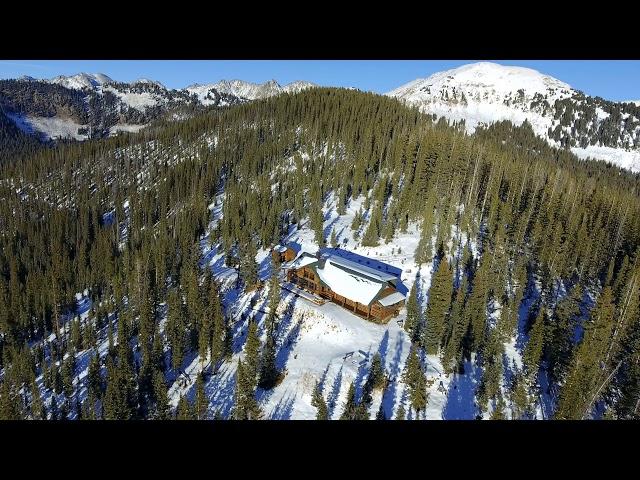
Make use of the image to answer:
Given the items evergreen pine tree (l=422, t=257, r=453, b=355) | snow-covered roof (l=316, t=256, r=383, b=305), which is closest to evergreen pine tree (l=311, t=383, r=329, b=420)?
evergreen pine tree (l=422, t=257, r=453, b=355)

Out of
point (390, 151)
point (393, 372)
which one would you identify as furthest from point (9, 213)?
point (393, 372)

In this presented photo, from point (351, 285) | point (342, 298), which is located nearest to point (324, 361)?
point (342, 298)

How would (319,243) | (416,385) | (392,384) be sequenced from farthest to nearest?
(319,243) < (392,384) < (416,385)

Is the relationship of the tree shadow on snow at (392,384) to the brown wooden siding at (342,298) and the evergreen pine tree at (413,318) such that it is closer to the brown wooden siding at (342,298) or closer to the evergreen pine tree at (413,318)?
the evergreen pine tree at (413,318)

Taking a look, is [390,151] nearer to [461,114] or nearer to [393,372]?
[393,372]

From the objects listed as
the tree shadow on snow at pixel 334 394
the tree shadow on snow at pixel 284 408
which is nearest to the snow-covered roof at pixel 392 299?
the tree shadow on snow at pixel 334 394

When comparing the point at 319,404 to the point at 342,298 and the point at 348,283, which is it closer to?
the point at 342,298

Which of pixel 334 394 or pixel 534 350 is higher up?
pixel 534 350

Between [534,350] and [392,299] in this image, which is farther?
[392,299]
